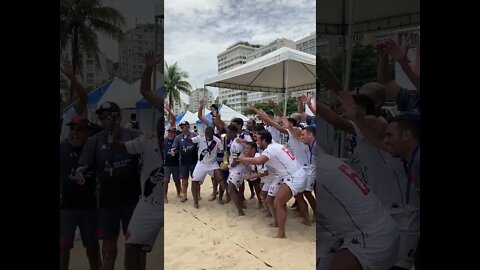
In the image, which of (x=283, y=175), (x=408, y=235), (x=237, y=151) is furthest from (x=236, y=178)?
(x=408, y=235)

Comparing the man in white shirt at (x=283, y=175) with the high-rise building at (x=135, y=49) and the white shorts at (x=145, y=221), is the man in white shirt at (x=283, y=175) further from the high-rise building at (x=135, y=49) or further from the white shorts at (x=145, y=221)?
→ the high-rise building at (x=135, y=49)

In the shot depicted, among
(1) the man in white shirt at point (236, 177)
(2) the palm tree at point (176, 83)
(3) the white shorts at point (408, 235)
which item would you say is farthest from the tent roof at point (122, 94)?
(2) the palm tree at point (176, 83)

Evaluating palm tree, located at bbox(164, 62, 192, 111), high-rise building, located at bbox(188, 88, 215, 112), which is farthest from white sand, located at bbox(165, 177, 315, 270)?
palm tree, located at bbox(164, 62, 192, 111)

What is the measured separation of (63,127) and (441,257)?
2.22 metres

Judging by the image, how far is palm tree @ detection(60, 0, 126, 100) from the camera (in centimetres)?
188

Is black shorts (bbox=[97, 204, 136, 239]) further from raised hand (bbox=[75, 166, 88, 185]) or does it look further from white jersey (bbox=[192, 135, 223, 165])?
white jersey (bbox=[192, 135, 223, 165])

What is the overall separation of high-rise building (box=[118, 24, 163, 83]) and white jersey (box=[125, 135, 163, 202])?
400 millimetres

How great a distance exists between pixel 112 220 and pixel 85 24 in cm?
122

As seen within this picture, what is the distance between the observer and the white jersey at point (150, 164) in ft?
6.54

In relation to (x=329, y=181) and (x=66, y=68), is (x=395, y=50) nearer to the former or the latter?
(x=329, y=181)

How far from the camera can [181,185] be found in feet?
23.9

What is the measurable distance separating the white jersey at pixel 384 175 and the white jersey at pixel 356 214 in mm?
47

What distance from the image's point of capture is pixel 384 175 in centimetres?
190

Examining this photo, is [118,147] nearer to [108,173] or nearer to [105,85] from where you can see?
[108,173]
